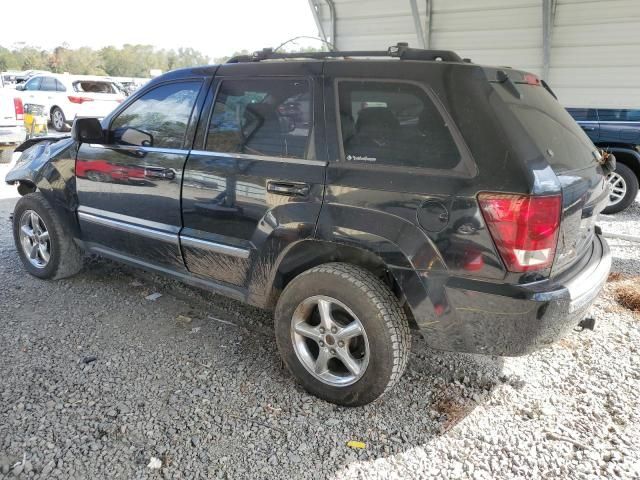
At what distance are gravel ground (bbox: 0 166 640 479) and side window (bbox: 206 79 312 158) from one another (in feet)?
4.41

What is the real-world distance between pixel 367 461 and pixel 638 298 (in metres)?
2.96

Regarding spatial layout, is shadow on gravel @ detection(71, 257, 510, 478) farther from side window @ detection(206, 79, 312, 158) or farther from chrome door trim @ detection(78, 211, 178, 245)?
side window @ detection(206, 79, 312, 158)

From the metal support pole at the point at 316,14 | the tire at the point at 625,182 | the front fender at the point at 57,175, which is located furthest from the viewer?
the metal support pole at the point at 316,14

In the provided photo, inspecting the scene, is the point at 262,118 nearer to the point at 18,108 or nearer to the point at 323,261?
the point at 323,261

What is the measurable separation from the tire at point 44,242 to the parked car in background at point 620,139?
6.45 meters

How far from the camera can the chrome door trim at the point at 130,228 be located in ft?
10.8

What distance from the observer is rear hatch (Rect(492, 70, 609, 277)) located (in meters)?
2.29

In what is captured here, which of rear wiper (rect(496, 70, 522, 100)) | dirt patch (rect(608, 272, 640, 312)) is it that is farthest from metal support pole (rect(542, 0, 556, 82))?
rear wiper (rect(496, 70, 522, 100))

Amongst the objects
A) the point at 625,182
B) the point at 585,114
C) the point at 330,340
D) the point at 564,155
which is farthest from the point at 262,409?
the point at 585,114

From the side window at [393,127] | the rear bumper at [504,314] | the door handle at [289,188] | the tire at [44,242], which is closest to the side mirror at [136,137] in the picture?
the tire at [44,242]

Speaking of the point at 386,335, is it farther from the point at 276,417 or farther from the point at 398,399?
the point at 276,417

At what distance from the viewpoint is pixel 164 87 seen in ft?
11.3

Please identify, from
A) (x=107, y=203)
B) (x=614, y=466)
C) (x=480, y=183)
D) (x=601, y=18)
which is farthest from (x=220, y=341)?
(x=601, y=18)

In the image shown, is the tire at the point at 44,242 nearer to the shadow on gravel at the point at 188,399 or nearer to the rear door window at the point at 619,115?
the shadow on gravel at the point at 188,399
